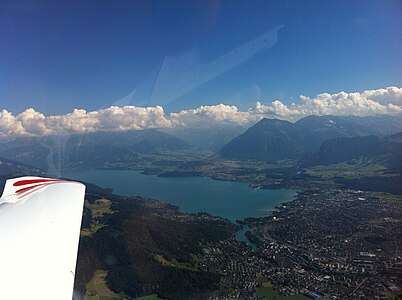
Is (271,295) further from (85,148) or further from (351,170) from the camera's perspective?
(85,148)

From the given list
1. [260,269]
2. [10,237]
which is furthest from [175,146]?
[10,237]

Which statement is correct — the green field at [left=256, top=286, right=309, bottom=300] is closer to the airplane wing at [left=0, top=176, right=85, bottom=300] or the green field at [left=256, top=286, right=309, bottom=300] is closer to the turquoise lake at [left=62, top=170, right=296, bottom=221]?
the airplane wing at [left=0, top=176, right=85, bottom=300]

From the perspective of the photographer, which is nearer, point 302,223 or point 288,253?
point 288,253

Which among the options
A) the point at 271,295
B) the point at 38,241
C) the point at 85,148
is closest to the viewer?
the point at 38,241

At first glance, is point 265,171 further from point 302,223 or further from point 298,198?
point 302,223

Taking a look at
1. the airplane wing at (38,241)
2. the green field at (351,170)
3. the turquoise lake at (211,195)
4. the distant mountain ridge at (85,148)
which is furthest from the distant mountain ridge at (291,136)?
the airplane wing at (38,241)

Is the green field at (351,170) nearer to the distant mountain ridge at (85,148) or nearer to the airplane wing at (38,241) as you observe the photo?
the distant mountain ridge at (85,148)

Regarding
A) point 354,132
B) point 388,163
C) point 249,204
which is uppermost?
point 354,132

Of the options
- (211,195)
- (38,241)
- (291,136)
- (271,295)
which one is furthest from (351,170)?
(38,241)
